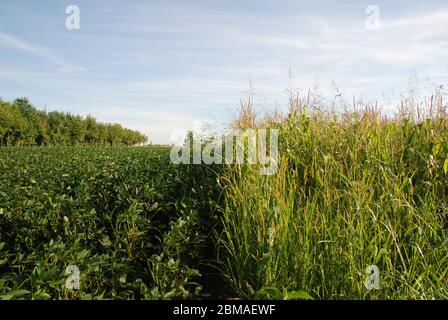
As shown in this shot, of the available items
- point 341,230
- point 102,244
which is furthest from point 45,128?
point 341,230

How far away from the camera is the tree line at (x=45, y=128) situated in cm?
2717

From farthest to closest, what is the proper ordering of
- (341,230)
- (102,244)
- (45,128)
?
(45,128) < (341,230) < (102,244)

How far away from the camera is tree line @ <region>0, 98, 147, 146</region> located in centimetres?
2717

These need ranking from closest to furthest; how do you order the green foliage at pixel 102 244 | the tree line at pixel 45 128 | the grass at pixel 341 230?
the green foliage at pixel 102 244
the grass at pixel 341 230
the tree line at pixel 45 128

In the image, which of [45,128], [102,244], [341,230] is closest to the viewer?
[102,244]

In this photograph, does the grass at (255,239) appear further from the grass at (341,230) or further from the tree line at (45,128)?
the tree line at (45,128)

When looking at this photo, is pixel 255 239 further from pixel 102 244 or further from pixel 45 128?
pixel 45 128

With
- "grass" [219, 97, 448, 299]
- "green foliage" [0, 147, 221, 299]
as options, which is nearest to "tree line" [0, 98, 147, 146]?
"green foliage" [0, 147, 221, 299]

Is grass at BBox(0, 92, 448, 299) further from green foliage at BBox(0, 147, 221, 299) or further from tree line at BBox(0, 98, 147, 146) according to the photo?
tree line at BBox(0, 98, 147, 146)

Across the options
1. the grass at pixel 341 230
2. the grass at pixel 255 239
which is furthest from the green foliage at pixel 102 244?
the grass at pixel 341 230

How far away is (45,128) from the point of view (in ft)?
104

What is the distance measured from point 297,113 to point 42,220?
12.4 feet

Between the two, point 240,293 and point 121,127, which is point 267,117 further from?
point 121,127

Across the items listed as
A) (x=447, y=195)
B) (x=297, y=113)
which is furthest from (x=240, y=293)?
(x=297, y=113)
